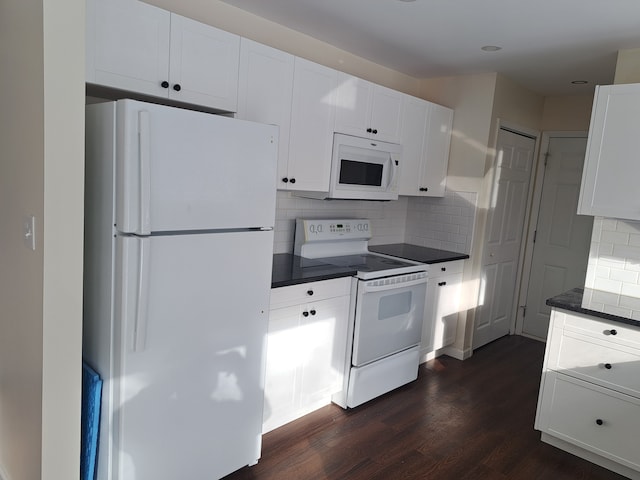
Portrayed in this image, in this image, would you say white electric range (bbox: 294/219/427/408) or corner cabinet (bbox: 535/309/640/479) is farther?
white electric range (bbox: 294/219/427/408)

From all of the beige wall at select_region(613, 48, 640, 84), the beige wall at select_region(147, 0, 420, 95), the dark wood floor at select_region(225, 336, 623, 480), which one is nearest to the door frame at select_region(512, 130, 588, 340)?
the dark wood floor at select_region(225, 336, 623, 480)

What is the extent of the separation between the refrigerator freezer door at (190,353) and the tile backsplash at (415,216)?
1378 mm

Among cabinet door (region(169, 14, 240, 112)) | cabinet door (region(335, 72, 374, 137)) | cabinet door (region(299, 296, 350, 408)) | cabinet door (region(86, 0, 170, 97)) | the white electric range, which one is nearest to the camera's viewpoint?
cabinet door (region(86, 0, 170, 97))

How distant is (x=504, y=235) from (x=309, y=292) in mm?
2584

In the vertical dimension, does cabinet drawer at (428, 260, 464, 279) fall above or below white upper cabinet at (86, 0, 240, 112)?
below

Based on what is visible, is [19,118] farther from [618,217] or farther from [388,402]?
[618,217]

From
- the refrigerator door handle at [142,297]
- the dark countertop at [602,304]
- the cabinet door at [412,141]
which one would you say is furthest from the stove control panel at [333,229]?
the refrigerator door handle at [142,297]

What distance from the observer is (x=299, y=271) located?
284 centimetres

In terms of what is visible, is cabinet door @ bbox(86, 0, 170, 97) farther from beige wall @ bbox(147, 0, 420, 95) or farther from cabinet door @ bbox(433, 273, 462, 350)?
cabinet door @ bbox(433, 273, 462, 350)

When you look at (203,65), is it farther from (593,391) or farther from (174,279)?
(593,391)

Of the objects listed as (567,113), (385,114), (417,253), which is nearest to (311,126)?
(385,114)

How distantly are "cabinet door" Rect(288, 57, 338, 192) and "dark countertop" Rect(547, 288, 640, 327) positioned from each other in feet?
5.48

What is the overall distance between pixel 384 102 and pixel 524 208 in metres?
2.18

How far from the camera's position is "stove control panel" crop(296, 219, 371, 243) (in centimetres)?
328
